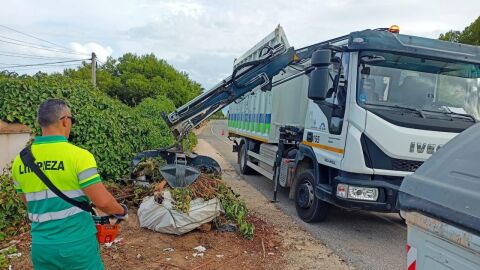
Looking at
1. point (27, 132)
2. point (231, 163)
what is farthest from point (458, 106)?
point (231, 163)

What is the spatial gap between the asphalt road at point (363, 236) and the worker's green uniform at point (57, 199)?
341 centimetres

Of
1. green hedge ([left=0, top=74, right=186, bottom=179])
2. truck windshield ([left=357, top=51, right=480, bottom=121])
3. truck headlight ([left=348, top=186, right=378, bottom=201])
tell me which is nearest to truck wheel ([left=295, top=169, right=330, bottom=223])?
truck headlight ([left=348, top=186, right=378, bottom=201])

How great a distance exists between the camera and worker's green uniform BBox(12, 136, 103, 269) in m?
2.49

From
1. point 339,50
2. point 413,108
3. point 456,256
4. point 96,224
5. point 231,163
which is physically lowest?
point 231,163

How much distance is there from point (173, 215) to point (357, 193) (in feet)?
7.90

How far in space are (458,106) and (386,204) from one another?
5.62 feet

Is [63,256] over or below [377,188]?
below

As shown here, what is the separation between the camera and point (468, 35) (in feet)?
76.6

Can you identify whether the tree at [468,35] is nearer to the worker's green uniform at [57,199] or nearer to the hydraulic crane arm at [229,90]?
the hydraulic crane arm at [229,90]

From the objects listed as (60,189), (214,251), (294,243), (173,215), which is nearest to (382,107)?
(294,243)

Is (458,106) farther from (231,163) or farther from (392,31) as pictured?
(231,163)

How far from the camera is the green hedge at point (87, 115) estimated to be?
6188mm

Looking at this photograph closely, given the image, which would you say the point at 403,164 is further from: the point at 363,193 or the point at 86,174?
the point at 86,174

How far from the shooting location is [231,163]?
14.5 m
